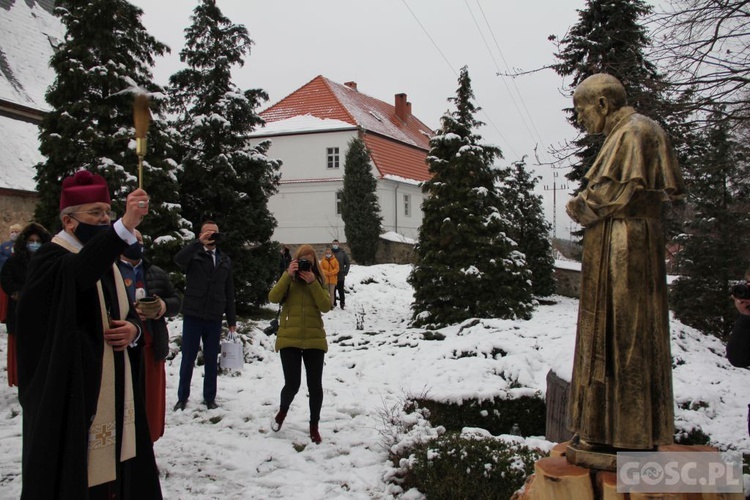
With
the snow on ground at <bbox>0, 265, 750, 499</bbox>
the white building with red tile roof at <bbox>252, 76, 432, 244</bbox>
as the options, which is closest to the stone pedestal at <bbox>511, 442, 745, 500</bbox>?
the snow on ground at <bbox>0, 265, 750, 499</bbox>

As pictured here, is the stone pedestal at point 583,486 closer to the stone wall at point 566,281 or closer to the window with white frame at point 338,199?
the stone wall at point 566,281

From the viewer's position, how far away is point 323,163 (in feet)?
106

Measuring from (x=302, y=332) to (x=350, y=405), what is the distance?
1.93 m

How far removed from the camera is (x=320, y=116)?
33.2m

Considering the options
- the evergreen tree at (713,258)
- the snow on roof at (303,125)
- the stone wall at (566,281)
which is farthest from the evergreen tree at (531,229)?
the snow on roof at (303,125)

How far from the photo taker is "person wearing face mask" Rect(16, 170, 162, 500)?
9.84 ft

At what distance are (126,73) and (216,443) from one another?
9.84m

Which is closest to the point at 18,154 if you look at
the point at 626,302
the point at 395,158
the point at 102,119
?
the point at 102,119

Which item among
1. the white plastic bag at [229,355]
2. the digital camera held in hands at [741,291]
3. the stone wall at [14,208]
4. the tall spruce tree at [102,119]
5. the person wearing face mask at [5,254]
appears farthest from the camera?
the stone wall at [14,208]

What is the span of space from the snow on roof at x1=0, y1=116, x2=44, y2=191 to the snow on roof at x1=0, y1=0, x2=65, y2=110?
1048 mm

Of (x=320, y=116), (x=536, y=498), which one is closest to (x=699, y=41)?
(x=536, y=498)

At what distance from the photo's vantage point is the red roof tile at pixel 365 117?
32.9 metres

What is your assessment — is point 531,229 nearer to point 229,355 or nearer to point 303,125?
point 303,125

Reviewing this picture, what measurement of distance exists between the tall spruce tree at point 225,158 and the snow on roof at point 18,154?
7.40 metres
